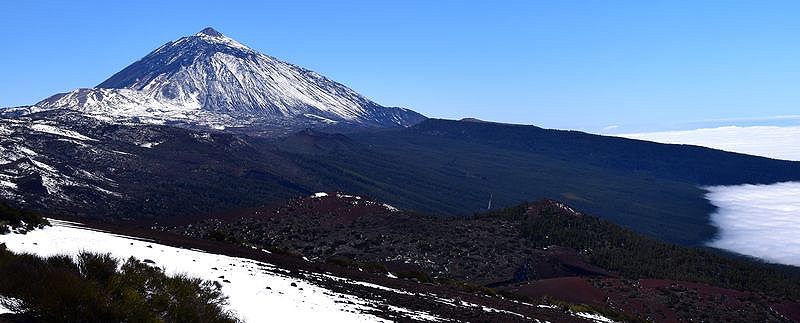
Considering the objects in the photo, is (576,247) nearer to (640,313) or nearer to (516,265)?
(516,265)

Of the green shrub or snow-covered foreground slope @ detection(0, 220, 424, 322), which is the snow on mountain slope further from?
the green shrub

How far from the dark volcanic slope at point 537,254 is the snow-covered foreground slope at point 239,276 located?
109 feet

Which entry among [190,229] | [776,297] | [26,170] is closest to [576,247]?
[776,297]

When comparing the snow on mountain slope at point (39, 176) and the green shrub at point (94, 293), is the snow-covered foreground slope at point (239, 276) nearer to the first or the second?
the green shrub at point (94, 293)

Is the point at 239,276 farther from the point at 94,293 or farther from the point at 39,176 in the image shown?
the point at 39,176

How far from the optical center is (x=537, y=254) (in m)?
81.6

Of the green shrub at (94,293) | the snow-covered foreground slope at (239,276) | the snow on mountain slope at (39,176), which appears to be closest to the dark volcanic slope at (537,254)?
the snow-covered foreground slope at (239,276)

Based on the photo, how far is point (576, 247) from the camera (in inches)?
3469

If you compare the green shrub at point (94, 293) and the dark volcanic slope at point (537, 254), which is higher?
the green shrub at point (94, 293)

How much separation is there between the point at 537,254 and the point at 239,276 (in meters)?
61.6

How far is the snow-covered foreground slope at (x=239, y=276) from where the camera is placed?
2089cm

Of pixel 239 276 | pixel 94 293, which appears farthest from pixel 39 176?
Answer: pixel 94 293

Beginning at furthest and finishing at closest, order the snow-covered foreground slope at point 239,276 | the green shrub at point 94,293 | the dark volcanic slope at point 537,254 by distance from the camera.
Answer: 1. the dark volcanic slope at point 537,254
2. the snow-covered foreground slope at point 239,276
3. the green shrub at point 94,293

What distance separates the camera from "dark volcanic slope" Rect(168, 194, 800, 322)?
60938 mm
